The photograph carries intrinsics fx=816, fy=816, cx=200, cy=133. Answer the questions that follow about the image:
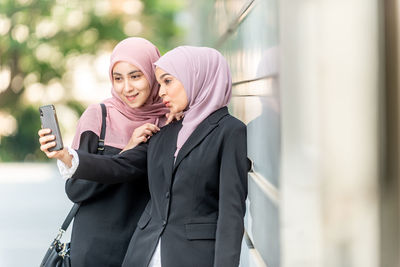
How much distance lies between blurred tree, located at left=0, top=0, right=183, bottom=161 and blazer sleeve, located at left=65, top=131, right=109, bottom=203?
54.5 ft

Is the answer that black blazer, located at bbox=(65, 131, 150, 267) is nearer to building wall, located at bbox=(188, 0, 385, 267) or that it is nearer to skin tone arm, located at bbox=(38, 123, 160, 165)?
skin tone arm, located at bbox=(38, 123, 160, 165)

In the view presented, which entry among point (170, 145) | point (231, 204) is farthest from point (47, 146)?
point (231, 204)

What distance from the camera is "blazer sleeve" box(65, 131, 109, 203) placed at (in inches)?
127

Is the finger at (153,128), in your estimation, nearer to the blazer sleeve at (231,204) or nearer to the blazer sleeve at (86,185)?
the blazer sleeve at (86,185)

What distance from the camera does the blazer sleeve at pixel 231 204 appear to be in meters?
2.59

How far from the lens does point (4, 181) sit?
13727mm

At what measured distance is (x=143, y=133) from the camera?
3.14m

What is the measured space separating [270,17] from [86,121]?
2.90 feet

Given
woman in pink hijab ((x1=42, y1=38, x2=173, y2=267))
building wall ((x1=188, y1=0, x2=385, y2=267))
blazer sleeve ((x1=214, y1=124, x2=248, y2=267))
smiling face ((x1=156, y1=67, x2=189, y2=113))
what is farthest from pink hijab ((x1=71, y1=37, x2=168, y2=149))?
building wall ((x1=188, y1=0, x2=385, y2=267))

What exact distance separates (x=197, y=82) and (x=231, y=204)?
48 cm

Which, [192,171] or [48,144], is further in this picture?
[48,144]

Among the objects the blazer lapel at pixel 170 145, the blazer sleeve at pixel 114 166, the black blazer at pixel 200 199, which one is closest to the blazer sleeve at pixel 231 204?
the black blazer at pixel 200 199

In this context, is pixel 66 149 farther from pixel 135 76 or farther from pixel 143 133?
pixel 135 76

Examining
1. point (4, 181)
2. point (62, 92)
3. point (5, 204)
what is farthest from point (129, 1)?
point (5, 204)
